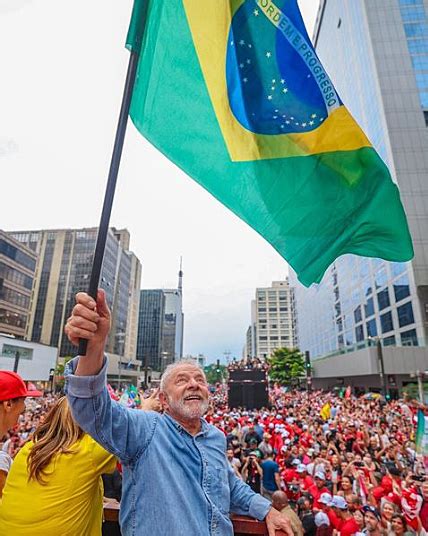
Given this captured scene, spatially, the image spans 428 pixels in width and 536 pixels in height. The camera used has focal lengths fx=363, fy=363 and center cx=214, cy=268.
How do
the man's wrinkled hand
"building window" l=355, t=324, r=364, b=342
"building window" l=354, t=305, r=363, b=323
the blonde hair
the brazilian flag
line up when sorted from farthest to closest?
"building window" l=354, t=305, r=363, b=323
"building window" l=355, t=324, r=364, b=342
the brazilian flag
the blonde hair
the man's wrinkled hand

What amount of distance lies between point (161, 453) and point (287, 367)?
70910 millimetres

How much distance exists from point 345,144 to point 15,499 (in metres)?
3.66

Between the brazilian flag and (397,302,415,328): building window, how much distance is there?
38.9 meters

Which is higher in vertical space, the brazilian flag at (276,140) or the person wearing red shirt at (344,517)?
the brazilian flag at (276,140)

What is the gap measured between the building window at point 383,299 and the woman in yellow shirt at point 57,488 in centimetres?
4534

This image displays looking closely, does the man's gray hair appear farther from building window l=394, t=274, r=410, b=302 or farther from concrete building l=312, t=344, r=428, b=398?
building window l=394, t=274, r=410, b=302

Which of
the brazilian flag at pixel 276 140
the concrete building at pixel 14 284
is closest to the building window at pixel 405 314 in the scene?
the brazilian flag at pixel 276 140

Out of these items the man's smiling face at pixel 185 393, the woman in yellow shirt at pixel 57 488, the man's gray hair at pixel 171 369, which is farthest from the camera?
the man's gray hair at pixel 171 369

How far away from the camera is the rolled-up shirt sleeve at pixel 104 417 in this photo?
1.53 metres

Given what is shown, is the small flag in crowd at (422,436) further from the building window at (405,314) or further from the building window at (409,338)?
the building window at (405,314)

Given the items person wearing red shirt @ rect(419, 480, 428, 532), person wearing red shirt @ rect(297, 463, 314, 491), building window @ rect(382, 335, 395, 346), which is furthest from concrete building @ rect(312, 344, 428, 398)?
person wearing red shirt @ rect(419, 480, 428, 532)

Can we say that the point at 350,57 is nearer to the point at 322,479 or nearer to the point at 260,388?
the point at 260,388

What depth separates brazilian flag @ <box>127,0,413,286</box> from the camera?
3164 mm

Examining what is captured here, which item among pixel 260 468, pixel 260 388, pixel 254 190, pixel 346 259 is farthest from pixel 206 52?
pixel 346 259
